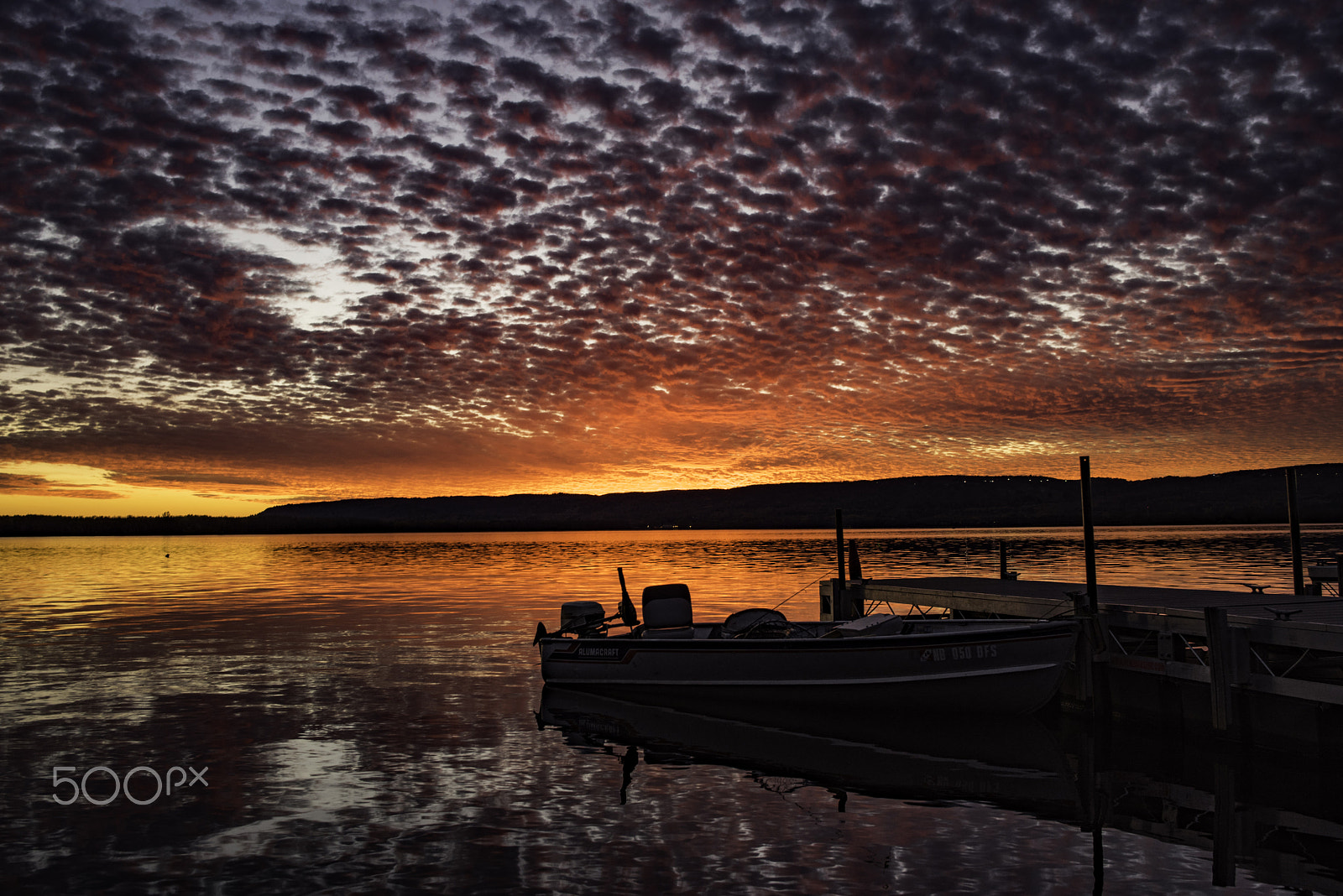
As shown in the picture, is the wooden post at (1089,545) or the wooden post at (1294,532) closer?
the wooden post at (1089,545)

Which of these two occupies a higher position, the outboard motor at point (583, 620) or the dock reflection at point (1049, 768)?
the outboard motor at point (583, 620)

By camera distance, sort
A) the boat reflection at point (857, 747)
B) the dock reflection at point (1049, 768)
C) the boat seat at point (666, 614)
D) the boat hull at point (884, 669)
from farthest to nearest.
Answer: the boat seat at point (666, 614) → the boat hull at point (884, 669) → the boat reflection at point (857, 747) → the dock reflection at point (1049, 768)

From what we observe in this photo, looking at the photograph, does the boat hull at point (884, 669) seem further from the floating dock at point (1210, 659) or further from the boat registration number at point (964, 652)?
the floating dock at point (1210, 659)

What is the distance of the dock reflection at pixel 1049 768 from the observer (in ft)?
34.2

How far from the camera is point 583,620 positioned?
21688 mm

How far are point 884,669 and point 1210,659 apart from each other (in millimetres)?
5422

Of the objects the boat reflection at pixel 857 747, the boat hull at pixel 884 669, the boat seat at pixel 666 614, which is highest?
the boat seat at pixel 666 614

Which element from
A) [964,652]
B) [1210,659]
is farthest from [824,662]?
[1210,659]

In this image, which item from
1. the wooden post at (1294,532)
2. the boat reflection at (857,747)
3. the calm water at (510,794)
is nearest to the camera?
the calm water at (510,794)

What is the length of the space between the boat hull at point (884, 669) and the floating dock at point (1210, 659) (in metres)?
0.94

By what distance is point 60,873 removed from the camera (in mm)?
9438

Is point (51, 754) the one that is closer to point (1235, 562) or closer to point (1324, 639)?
point (1324, 639)

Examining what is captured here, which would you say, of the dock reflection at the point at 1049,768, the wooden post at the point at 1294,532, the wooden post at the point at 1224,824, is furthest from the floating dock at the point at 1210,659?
the wooden post at the point at 1294,532

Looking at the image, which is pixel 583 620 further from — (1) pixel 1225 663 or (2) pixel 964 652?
(1) pixel 1225 663
